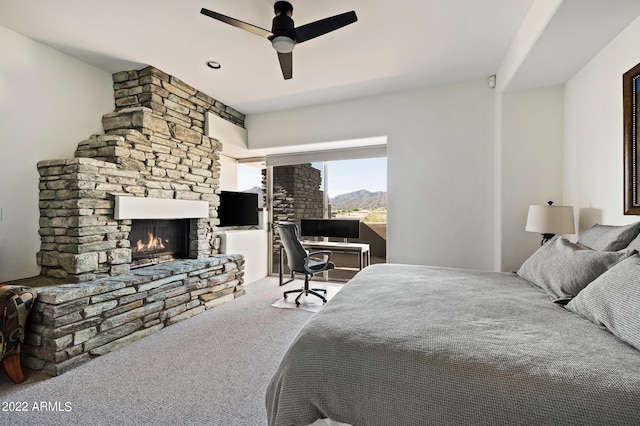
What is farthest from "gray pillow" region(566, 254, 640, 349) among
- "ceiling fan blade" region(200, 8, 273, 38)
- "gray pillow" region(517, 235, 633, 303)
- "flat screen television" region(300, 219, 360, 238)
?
"flat screen television" region(300, 219, 360, 238)

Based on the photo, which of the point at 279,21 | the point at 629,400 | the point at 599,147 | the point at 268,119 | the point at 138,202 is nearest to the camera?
the point at 629,400

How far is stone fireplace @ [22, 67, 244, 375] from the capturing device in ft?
7.34

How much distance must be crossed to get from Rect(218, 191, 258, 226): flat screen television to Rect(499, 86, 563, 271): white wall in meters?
3.58

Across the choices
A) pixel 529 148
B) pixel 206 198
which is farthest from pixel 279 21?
pixel 529 148

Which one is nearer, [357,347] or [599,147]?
[357,347]

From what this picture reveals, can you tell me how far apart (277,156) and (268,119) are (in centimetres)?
65

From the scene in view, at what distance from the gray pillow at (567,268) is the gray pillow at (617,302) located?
7.1 inches

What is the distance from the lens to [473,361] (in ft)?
3.11

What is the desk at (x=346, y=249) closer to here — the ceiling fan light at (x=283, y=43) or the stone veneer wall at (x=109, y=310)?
the stone veneer wall at (x=109, y=310)

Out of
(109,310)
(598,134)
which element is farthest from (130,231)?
(598,134)

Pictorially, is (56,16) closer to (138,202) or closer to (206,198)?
(138,202)

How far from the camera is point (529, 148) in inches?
120

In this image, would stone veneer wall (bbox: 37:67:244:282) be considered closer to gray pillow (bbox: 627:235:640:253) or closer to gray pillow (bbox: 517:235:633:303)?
gray pillow (bbox: 517:235:633:303)

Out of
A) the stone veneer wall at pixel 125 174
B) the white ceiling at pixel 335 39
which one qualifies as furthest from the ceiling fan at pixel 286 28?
the stone veneer wall at pixel 125 174
